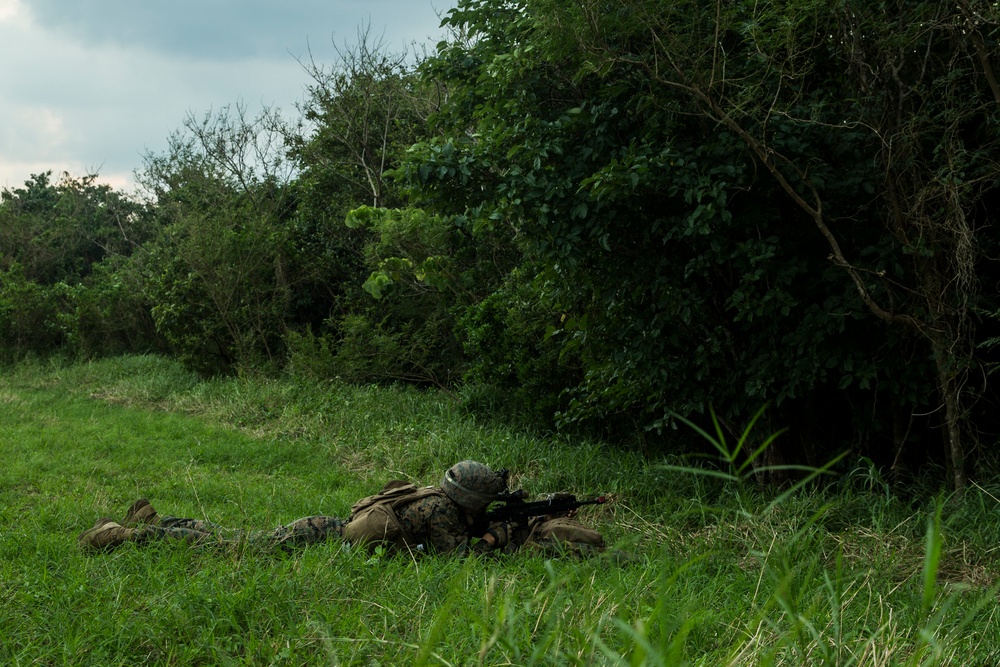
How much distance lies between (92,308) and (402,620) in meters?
16.2

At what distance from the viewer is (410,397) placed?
10742 mm

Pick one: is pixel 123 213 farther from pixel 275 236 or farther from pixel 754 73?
pixel 754 73

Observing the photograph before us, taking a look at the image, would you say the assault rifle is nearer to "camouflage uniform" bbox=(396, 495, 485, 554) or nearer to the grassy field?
"camouflage uniform" bbox=(396, 495, 485, 554)

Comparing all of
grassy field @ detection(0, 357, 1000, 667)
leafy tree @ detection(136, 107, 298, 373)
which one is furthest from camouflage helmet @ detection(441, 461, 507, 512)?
leafy tree @ detection(136, 107, 298, 373)

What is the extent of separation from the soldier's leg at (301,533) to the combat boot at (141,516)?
0.85 m

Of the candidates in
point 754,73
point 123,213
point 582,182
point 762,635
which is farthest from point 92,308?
point 762,635

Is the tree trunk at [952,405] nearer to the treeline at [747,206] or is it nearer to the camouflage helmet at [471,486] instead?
the treeline at [747,206]

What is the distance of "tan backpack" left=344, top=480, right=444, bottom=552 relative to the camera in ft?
15.1

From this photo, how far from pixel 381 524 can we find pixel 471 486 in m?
0.58

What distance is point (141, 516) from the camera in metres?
4.90

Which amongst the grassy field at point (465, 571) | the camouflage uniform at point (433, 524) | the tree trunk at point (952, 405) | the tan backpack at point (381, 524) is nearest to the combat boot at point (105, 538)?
the grassy field at point (465, 571)

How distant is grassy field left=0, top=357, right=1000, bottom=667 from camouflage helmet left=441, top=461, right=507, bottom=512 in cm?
39

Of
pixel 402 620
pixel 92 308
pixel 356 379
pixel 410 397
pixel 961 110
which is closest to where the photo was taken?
pixel 402 620

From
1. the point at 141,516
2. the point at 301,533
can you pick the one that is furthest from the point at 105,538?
the point at 301,533
